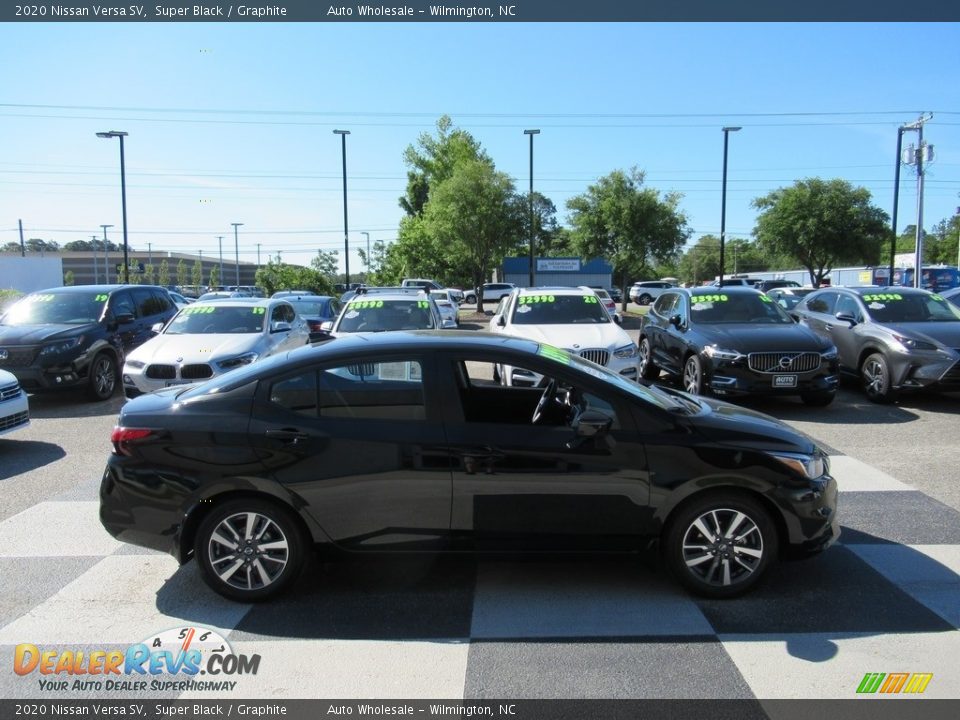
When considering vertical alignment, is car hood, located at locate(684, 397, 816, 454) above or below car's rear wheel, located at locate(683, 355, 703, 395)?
above

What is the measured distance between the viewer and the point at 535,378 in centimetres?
509

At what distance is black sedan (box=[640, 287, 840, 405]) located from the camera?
9.23 metres

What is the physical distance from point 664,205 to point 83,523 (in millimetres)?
30807

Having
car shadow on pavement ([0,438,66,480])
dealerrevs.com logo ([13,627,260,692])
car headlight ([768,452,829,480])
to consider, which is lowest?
car shadow on pavement ([0,438,66,480])

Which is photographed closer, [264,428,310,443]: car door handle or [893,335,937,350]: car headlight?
[264,428,310,443]: car door handle

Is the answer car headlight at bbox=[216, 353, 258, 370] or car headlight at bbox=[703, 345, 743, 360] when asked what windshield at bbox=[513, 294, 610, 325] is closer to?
car headlight at bbox=[703, 345, 743, 360]

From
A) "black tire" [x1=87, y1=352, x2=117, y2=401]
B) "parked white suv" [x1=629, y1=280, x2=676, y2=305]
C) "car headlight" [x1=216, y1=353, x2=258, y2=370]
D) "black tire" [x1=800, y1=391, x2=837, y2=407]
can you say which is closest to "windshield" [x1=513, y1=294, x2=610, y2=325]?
"black tire" [x1=800, y1=391, x2=837, y2=407]

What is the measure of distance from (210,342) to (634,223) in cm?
2594

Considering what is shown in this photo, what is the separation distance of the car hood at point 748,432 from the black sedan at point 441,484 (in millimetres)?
18

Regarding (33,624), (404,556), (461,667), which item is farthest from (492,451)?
(33,624)

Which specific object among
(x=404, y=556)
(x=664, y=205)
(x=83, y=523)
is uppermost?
(x=664, y=205)

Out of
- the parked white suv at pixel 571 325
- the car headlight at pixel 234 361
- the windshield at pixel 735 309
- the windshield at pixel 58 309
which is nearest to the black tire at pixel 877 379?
the windshield at pixel 735 309

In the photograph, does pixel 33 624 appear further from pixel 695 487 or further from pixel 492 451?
pixel 695 487

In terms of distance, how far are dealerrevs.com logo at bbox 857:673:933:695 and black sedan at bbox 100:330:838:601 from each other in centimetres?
83
